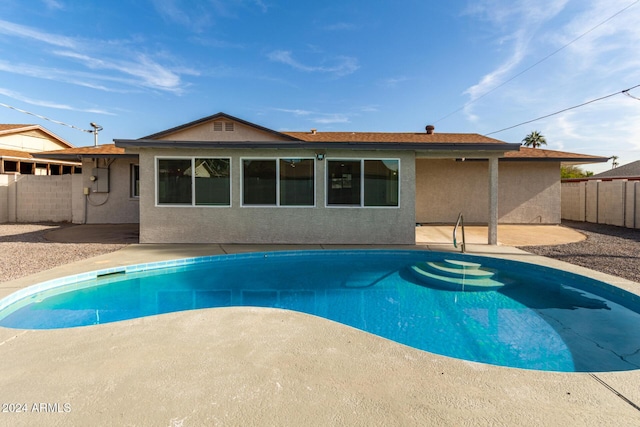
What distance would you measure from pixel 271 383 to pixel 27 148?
28215 millimetres

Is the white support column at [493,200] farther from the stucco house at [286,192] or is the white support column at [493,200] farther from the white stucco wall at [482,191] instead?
the white stucco wall at [482,191]

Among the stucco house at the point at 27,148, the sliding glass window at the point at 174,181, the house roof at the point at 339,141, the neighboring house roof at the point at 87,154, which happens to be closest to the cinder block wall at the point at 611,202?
the house roof at the point at 339,141

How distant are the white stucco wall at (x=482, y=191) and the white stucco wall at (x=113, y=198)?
Answer: 1264 cm

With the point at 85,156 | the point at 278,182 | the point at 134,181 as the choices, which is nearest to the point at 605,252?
the point at 278,182

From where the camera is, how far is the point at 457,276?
6480 mm

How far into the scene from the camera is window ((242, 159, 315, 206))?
30.3 ft

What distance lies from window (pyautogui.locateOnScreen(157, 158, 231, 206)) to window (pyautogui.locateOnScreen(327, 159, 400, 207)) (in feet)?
10.1

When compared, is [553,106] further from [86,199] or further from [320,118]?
[86,199]

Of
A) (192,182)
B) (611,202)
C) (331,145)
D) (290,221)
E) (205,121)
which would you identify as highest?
(205,121)

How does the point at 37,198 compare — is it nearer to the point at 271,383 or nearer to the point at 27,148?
the point at 27,148

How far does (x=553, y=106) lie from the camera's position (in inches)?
628

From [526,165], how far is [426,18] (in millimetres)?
7567

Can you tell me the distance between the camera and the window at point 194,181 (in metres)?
9.07

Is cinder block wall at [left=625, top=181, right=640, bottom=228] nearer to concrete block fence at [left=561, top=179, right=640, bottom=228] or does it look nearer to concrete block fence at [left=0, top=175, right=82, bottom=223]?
concrete block fence at [left=561, top=179, right=640, bottom=228]
